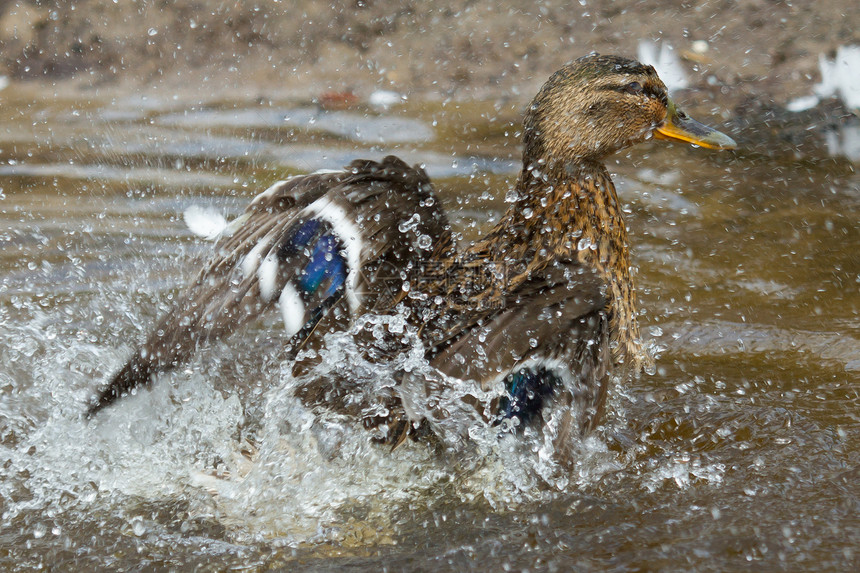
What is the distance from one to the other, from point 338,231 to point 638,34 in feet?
14.7

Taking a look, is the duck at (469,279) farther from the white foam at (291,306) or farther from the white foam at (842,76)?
the white foam at (842,76)

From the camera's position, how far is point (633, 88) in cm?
342

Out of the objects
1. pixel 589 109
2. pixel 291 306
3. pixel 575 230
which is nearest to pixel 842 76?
pixel 589 109

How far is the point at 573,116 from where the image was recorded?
336cm

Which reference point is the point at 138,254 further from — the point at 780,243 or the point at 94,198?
the point at 780,243

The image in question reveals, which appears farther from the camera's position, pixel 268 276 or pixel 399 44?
pixel 399 44

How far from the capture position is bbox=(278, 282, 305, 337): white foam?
3172mm

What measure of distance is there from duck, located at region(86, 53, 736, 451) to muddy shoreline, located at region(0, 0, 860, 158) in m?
2.95

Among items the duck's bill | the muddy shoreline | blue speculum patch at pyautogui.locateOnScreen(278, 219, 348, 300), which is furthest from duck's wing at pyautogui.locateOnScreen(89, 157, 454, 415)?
the muddy shoreline

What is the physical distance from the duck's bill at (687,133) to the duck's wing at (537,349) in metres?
0.80

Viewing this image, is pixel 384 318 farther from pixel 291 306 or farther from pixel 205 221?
pixel 205 221

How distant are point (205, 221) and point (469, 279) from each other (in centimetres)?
181

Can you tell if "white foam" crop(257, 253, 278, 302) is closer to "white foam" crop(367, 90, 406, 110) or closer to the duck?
the duck

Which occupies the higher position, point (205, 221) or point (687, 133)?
point (205, 221)
